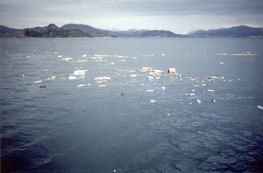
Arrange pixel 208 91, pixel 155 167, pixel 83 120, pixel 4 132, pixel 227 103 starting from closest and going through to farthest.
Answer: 1. pixel 155 167
2. pixel 4 132
3. pixel 83 120
4. pixel 227 103
5. pixel 208 91

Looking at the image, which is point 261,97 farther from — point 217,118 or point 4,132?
point 4,132

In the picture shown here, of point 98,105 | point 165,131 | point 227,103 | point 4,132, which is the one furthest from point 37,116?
point 227,103

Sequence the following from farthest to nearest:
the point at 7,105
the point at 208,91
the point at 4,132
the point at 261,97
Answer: the point at 208,91 → the point at 261,97 → the point at 7,105 → the point at 4,132

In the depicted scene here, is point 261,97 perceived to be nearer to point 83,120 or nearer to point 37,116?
point 83,120

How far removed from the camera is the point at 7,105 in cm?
3831

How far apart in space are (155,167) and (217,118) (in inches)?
593

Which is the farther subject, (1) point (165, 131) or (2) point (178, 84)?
(2) point (178, 84)

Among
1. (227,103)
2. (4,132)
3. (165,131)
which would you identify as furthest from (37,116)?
(227,103)

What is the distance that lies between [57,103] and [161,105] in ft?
48.6

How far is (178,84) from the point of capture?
55.2 meters

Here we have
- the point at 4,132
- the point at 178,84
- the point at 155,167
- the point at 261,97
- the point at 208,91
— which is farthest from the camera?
the point at 178,84

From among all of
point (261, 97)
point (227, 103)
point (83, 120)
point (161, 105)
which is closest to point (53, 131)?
point (83, 120)

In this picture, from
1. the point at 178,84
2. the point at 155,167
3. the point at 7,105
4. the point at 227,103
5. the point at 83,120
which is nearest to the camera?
the point at 155,167

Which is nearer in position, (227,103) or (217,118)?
(217,118)
